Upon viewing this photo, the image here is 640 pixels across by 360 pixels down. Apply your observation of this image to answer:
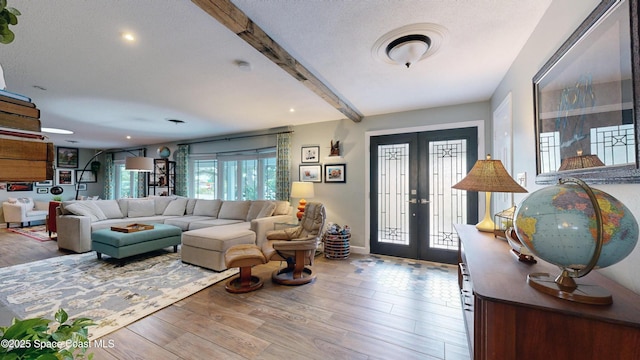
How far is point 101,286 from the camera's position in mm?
2832

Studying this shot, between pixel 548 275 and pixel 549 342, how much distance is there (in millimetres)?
308

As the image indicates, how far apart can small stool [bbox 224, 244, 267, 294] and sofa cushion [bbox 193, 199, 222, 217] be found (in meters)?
2.76

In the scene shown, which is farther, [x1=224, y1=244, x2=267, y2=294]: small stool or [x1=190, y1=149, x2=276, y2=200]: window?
[x1=190, y1=149, x2=276, y2=200]: window

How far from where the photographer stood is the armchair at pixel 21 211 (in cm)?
639

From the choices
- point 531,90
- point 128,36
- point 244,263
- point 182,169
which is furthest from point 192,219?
point 531,90

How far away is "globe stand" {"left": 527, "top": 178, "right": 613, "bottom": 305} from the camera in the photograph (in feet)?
2.58

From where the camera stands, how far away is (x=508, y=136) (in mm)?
2504

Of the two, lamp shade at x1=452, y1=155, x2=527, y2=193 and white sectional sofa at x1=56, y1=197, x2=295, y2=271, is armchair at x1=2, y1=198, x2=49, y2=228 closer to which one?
white sectional sofa at x1=56, y1=197, x2=295, y2=271

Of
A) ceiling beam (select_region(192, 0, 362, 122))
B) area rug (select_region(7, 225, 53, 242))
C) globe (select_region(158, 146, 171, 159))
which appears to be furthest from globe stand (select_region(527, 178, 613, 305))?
area rug (select_region(7, 225, 53, 242))

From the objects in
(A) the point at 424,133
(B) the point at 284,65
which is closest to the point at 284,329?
(B) the point at 284,65

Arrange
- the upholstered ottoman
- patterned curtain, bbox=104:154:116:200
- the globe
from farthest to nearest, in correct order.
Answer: patterned curtain, bbox=104:154:116:200 < the globe < the upholstered ottoman

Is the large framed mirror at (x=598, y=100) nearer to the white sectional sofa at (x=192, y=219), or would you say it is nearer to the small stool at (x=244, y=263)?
the small stool at (x=244, y=263)

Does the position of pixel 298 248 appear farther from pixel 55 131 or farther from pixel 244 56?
pixel 55 131

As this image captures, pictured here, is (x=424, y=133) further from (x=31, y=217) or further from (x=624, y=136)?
(x=31, y=217)
